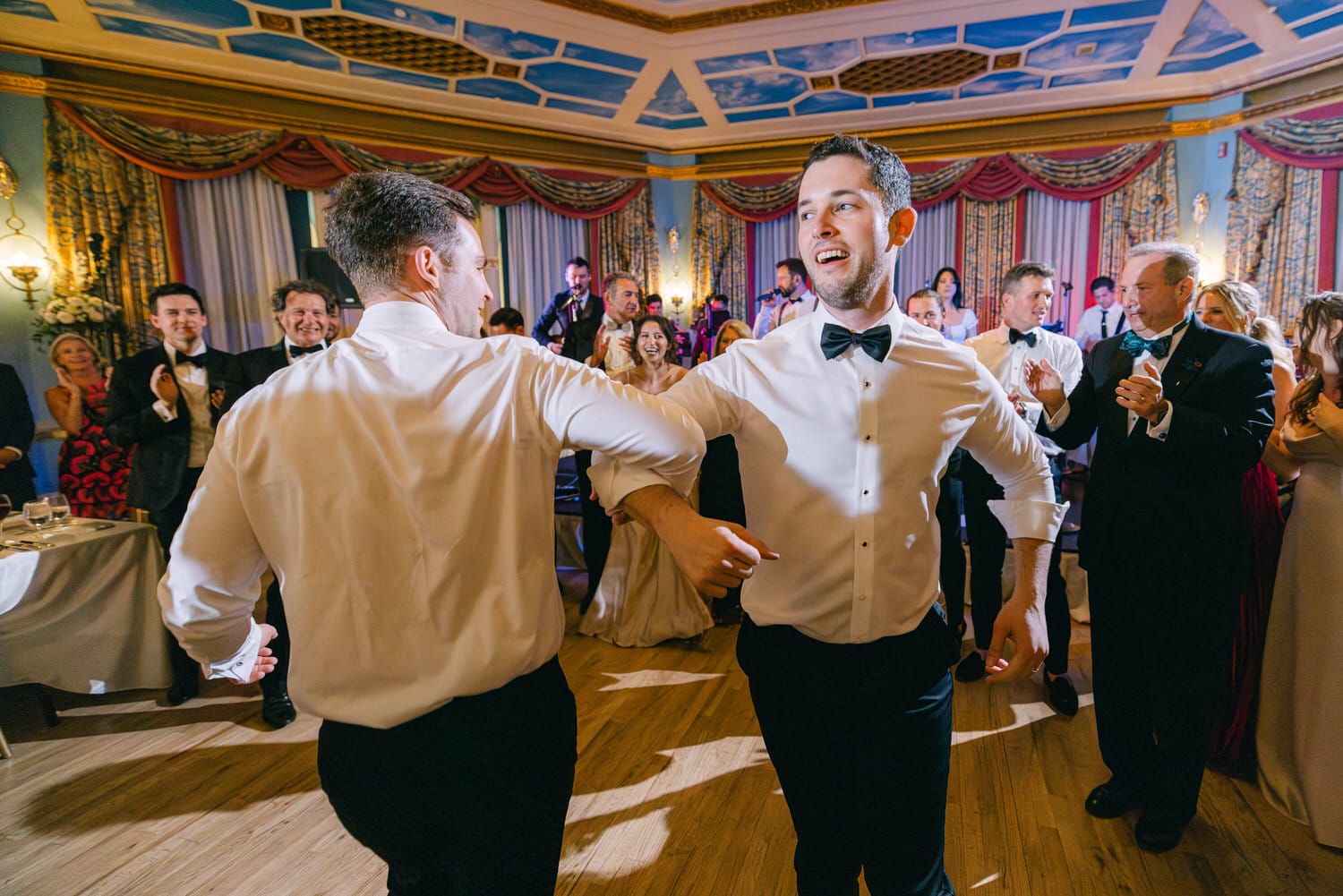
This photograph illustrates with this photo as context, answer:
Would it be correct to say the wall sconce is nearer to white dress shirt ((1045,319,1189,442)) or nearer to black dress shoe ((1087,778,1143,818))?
white dress shirt ((1045,319,1189,442))

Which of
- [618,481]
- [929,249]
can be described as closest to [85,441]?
[618,481]

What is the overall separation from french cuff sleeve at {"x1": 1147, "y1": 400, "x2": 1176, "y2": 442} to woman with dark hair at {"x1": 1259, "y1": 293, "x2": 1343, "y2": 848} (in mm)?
557

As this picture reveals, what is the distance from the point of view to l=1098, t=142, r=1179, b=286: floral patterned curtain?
23.7 ft

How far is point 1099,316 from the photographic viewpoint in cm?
740

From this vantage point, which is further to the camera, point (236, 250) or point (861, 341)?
point (236, 250)

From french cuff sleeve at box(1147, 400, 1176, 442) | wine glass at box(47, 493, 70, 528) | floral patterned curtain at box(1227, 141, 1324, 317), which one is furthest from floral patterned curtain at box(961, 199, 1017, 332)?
wine glass at box(47, 493, 70, 528)

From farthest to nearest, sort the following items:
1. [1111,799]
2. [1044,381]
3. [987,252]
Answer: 1. [987,252]
2. [1111,799]
3. [1044,381]

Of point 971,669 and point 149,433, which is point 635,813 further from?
point 149,433

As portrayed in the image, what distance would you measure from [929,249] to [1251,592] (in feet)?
23.2

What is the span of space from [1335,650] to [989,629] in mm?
1285

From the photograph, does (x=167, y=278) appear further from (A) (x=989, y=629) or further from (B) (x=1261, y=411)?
(B) (x=1261, y=411)

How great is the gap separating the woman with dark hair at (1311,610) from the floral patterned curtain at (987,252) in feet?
21.0

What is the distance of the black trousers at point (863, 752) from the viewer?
123 centimetres

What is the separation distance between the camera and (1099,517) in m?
2.11
